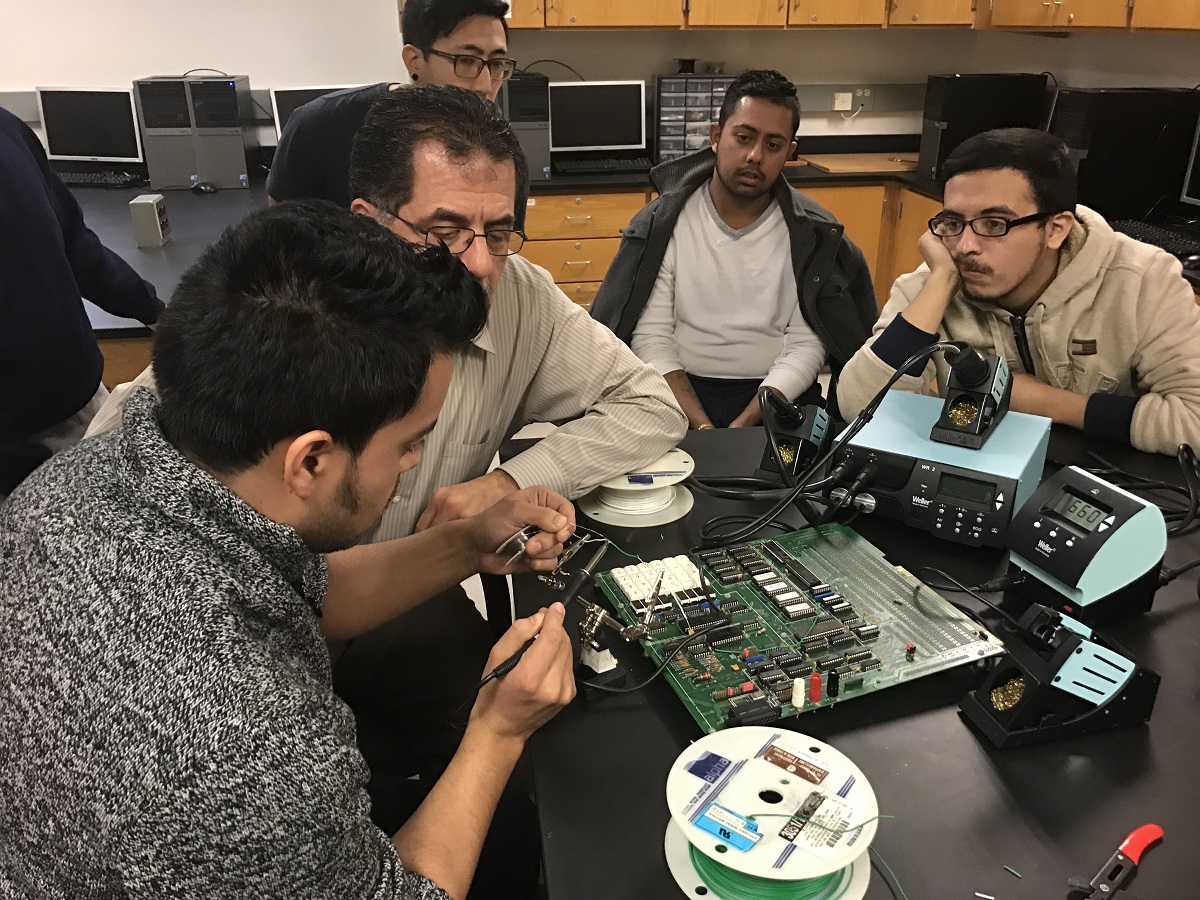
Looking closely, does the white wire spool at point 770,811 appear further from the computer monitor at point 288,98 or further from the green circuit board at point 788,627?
the computer monitor at point 288,98

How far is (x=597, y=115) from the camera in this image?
4.13m

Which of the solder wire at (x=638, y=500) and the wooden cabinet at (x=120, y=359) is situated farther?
the wooden cabinet at (x=120, y=359)

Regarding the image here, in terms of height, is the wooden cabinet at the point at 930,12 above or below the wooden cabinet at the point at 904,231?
above

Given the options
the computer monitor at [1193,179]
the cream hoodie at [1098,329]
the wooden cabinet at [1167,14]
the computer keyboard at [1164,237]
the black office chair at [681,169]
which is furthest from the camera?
the computer monitor at [1193,179]

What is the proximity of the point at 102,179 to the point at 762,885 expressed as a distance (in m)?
4.13

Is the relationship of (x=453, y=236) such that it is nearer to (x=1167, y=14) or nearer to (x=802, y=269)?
(x=802, y=269)

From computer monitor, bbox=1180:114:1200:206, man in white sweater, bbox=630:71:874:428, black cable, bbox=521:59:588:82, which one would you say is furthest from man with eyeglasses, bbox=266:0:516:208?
computer monitor, bbox=1180:114:1200:206

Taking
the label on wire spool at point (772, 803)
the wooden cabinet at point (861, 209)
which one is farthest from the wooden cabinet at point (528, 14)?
the label on wire spool at point (772, 803)

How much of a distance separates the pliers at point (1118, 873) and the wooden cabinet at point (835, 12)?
402 centimetres

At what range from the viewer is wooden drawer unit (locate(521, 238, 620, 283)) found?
13.2ft

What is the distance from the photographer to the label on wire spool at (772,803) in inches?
27.7

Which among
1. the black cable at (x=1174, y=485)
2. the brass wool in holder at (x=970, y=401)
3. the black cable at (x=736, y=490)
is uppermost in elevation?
the brass wool in holder at (x=970, y=401)

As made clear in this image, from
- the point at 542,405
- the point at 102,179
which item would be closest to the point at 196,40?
the point at 102,179

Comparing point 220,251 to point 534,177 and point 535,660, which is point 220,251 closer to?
point 535,660
